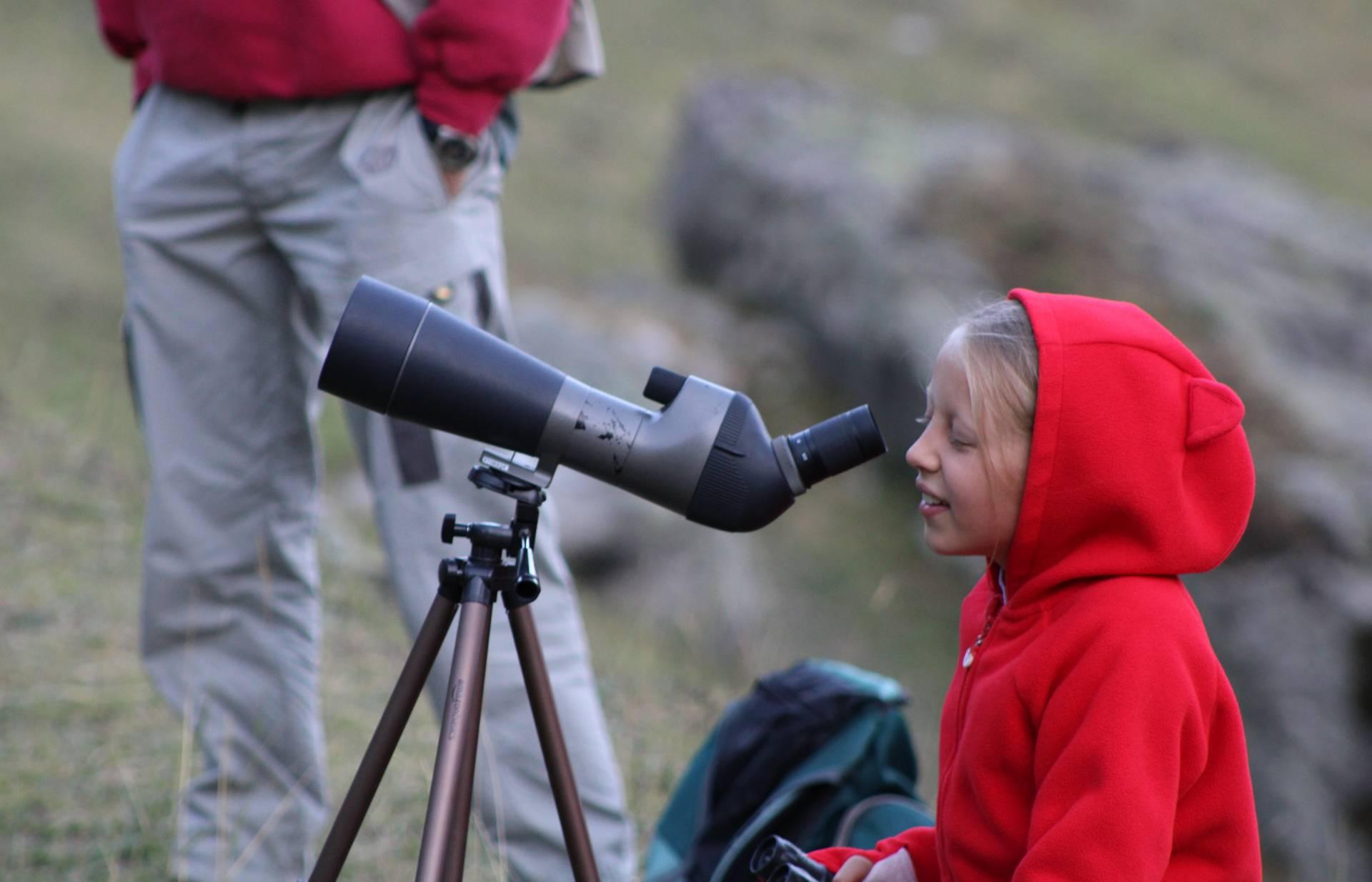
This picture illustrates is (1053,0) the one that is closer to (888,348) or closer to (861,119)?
(861,119)

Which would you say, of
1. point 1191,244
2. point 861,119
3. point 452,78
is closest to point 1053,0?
point 861,119

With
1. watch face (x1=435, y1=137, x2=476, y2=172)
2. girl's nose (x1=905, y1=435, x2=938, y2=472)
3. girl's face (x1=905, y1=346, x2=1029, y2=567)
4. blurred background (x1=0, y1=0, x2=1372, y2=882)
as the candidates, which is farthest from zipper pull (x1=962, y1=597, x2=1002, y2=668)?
watch face (x1=435, y1=137, x2=476, y2=172)

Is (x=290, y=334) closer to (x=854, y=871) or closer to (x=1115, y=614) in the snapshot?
(x=854, y=871)

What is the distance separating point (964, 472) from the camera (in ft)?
4.97

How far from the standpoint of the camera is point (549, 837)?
7.07 ft

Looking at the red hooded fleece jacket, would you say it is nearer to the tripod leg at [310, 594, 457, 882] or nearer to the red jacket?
the tripod leg at [310, 594, 457, 882]

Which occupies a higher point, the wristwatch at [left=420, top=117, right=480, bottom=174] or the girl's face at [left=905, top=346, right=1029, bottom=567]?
the wristwatch at [left=420, top=117, right=480, bottom=174]

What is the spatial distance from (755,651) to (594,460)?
3.45m

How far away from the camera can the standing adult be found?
6.92 ft

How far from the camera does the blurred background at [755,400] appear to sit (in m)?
3.36

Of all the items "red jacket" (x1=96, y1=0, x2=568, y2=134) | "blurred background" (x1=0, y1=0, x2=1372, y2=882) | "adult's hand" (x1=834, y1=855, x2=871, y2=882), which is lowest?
"blurred background" (x1=0, y1=0, x2=1372, y2=882)

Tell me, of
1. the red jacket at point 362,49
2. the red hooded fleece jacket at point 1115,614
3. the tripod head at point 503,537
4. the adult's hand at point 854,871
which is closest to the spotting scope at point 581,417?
the tripod head at point 503,537

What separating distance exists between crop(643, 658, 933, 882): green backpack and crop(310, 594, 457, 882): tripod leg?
30.4 inches

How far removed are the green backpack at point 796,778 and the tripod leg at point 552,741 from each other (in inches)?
22.9
